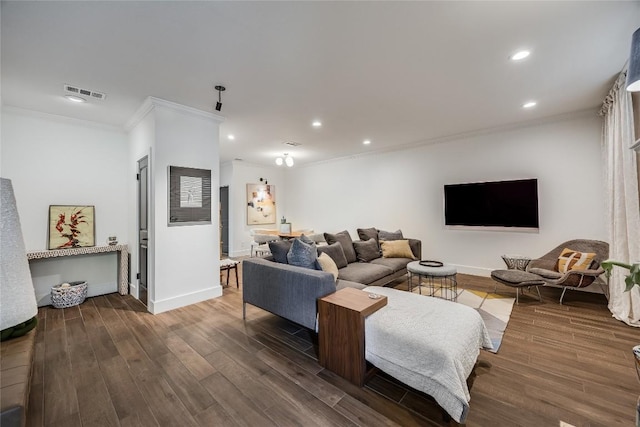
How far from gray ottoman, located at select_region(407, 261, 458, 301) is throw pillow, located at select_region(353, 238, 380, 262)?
67 cm

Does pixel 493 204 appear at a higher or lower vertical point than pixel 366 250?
higher

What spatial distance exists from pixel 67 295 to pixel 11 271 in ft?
8.30

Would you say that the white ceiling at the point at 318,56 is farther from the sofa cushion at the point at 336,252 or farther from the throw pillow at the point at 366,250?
the throw pillow at the point at 366,250

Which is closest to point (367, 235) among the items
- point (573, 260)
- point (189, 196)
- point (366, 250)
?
point (366, 250)

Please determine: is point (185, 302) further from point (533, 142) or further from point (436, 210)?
point (533, 142)

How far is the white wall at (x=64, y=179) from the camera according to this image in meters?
3.46

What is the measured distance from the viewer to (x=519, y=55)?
93.7 inches

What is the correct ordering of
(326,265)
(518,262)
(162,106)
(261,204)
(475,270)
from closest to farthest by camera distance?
(326,265) → (162,106) → (518,262) → (475,270) → (261,204)

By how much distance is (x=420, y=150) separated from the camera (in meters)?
5.48

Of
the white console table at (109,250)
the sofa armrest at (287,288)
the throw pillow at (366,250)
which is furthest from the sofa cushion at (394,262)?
the white console table at (109,250)

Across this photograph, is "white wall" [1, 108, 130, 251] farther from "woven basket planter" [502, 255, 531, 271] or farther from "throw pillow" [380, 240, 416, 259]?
"woven basket planter" [502, 255, 531, 271]

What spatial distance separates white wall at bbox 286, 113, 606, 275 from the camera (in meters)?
3.87

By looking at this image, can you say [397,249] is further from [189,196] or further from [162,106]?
[162,106]

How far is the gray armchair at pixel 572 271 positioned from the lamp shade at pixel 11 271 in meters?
5.28
